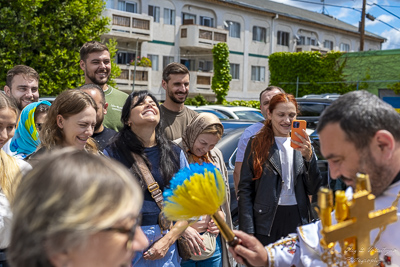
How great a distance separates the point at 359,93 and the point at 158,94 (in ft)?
103

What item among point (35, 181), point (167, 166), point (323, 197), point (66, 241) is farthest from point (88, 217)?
point (167, 166)

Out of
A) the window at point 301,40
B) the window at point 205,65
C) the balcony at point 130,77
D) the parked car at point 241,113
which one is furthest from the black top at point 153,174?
the window at point 301,40

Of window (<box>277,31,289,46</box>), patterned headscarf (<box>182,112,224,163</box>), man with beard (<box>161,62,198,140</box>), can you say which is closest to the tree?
man with beard (<box>161,62,198,140</box>)

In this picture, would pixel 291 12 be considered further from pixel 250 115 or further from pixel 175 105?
pixel 175 105

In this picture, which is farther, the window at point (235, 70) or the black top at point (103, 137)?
the window at point (235, 70)

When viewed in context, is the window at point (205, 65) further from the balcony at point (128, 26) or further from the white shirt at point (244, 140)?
the white shirt at point (244, 140)

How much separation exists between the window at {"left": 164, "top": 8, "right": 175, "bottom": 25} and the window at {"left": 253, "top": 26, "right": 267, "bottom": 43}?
26.1 ft

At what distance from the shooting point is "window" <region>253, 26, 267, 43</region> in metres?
39.2

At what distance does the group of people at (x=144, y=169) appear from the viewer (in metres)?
1.39

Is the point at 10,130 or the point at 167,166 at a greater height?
the point at 10,130

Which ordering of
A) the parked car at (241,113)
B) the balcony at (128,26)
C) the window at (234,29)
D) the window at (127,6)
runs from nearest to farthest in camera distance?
the parked car at (241,113), the balcony at (128,26), the window at (127,6), the window at (234,29)

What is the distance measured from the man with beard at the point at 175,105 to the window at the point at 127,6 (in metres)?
27.9

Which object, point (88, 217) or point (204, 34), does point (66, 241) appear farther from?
point (204, 34)

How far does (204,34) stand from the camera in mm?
34688
